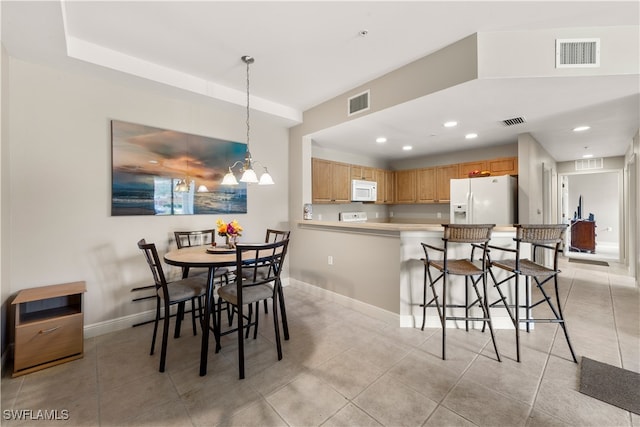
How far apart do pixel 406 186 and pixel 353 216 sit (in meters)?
1.54

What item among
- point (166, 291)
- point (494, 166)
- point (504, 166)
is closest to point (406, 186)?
point (494, 166)

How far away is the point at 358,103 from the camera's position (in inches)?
127

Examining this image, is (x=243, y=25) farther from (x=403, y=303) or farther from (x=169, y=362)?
(x=403, y=303)

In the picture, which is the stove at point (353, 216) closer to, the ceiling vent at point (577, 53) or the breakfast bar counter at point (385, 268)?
the breakfast bar counter at point (385, 268)

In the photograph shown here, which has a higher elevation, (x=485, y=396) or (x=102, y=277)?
(x=102, y=277)

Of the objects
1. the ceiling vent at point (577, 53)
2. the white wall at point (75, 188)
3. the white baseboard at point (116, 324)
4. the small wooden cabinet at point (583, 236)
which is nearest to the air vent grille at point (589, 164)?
the small wooden cabinet at point (583, 236)

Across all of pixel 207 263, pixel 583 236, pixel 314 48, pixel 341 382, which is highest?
pixel 314 48

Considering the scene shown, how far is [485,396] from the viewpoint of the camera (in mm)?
1750

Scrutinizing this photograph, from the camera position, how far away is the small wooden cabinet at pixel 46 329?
1993 millimetres

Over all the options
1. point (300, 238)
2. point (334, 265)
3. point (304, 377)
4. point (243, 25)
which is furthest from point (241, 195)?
point (304, 377)

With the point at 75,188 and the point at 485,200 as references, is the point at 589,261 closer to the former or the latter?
the point at 485,200

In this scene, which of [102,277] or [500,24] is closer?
[500,24]

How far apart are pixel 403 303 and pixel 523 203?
2.83 meters

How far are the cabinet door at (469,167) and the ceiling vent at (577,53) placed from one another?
9.06ft
